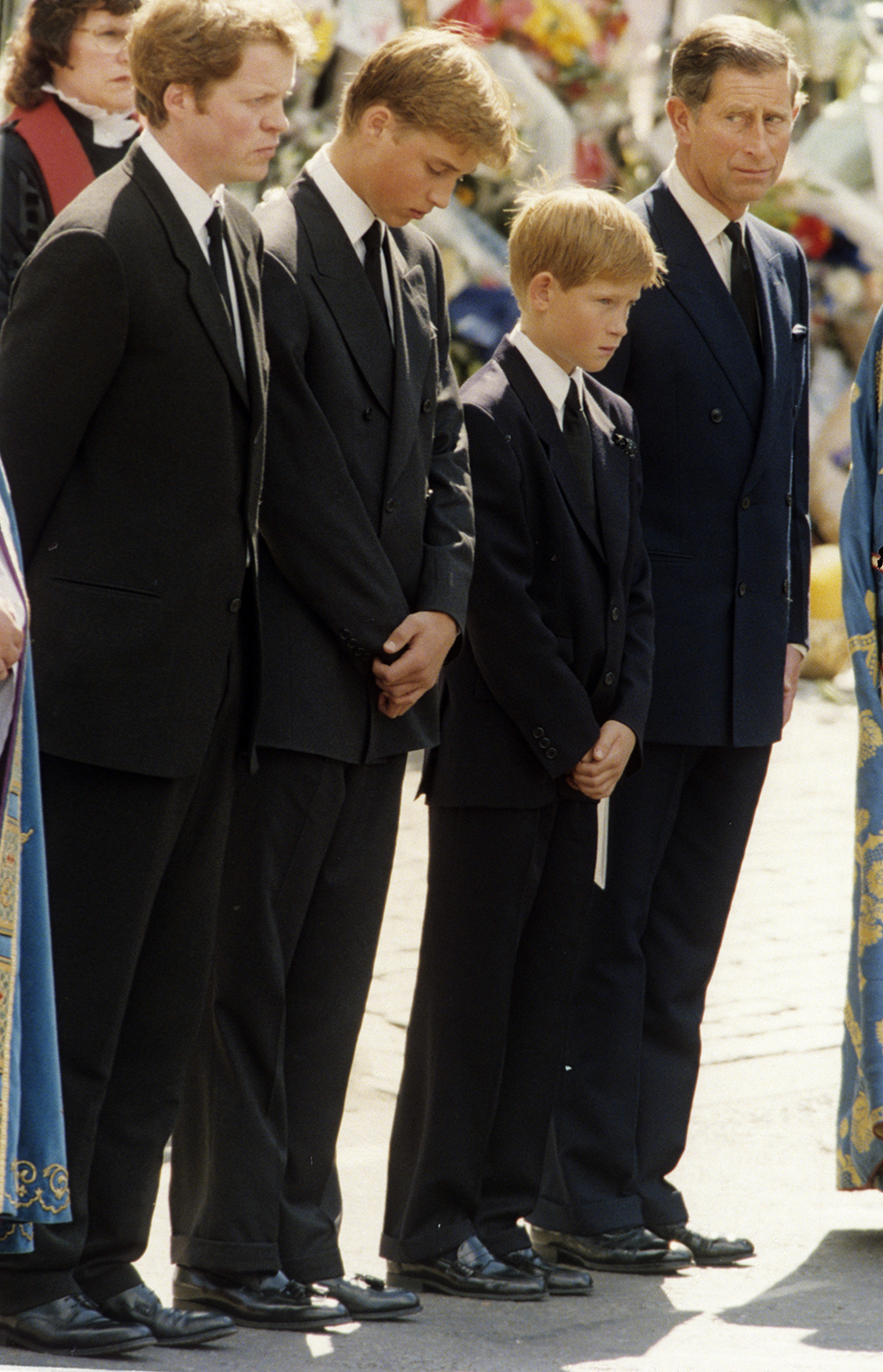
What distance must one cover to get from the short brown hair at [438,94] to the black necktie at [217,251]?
402mm

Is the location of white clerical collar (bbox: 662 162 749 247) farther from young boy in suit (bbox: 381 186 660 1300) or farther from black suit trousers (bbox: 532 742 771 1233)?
black suit trousers (bbox: 532 742 771 1233)

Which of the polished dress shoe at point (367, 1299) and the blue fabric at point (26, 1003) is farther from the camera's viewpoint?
the polished dress shoe at point (367, 1299)

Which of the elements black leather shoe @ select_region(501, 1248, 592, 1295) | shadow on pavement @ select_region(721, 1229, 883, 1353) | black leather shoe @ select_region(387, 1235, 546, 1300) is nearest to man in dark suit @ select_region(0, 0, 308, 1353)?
black leather shoe @ select_region(387, 1235, 546, 1300)

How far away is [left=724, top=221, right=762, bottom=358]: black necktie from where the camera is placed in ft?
12.9

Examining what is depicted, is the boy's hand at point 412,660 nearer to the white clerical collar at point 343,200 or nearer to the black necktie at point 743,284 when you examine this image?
the white clerical collar at point 343,200

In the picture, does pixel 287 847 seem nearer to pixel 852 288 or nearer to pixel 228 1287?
pixel 228 1287

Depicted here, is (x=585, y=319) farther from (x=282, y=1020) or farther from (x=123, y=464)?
(x=282, y=1020)

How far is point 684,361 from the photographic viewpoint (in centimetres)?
380

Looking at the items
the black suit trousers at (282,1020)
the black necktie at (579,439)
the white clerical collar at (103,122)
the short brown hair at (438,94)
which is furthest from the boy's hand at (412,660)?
the white clerical collar at (103,122)

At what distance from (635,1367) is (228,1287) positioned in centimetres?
64

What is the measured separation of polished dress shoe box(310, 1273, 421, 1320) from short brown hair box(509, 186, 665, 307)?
1.71 m

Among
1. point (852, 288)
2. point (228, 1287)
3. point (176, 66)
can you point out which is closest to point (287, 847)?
point (228, 1287)

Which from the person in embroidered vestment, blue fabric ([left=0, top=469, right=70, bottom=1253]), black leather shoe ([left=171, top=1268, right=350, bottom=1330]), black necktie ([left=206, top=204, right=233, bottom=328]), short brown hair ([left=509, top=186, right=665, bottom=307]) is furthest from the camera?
the person in embroidered vestment

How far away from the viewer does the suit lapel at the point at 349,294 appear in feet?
10.7
